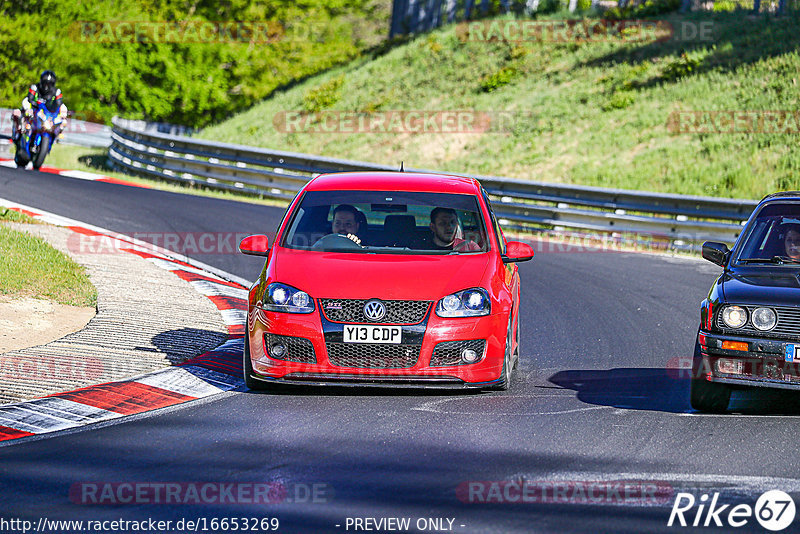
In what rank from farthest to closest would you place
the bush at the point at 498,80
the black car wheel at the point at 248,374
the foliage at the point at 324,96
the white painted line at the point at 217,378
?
the foliage at the point at 324,96 → the bush at the point at 498,80 → the white painted line at the point at 217,378 → the black car wheel at the point at 248,374

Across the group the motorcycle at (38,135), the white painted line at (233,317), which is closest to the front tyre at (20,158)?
the motorcycle at (38,135)

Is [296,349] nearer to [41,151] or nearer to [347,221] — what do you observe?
[347,221]

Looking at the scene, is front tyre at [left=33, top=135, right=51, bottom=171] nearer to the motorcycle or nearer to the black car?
the motorcycle

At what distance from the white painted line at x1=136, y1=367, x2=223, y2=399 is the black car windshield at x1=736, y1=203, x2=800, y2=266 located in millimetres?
4127

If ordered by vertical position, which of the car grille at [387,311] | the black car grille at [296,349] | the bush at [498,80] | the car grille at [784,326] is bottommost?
the black car grille at [296,349]

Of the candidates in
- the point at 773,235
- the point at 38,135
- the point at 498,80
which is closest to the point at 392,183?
the point at 773,235

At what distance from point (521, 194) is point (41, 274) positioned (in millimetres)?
12229

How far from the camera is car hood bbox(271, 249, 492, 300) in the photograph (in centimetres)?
788

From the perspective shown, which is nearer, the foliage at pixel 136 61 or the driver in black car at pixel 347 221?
the driver in black car at pixel 347 221

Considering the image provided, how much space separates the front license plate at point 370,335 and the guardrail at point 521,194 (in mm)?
12542

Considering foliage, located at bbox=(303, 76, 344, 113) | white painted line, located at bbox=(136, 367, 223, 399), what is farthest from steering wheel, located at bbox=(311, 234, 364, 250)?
foliage, located at bbox=(303, 76, 344, 113)

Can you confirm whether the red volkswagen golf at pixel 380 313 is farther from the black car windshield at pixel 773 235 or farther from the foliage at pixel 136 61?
the foliage at pixel 136 61

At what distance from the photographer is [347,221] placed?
8.97m

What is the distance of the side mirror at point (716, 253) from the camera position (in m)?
8.70
